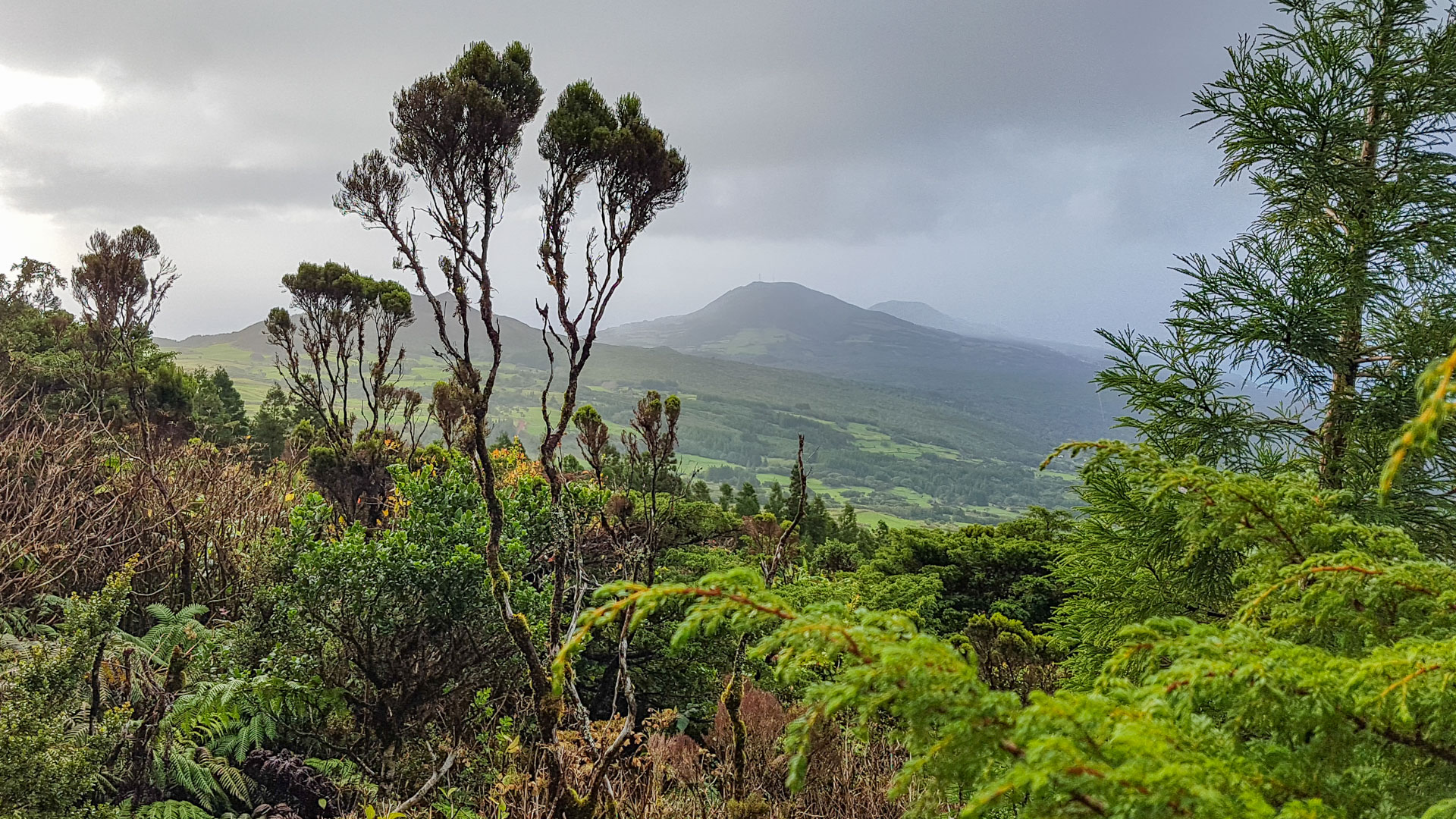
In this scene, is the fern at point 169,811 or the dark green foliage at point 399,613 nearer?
the fern at point 169,811

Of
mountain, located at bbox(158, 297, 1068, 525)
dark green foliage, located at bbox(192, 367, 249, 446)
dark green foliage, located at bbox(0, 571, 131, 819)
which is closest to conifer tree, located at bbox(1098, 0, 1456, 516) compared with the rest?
dark green foliage, located at bbox(0, 571, 131, 819)

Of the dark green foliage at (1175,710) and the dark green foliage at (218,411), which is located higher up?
the dark green foliage at (1175,710)

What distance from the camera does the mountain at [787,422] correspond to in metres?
94.4

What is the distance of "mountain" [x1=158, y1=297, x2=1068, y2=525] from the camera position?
310 ft

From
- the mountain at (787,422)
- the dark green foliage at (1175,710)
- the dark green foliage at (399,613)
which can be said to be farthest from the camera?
the mountain at (787,422)

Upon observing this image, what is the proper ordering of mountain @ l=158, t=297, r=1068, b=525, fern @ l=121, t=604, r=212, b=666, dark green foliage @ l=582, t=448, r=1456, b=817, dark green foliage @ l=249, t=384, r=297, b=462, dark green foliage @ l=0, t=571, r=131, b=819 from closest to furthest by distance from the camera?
dark green foliage @ l=582, t=448, r=1456, b=817 < dark green foliage @ l=0, t=571, r=131, b=819 < fern @ l=121, t=604, r=212, b=666 < dark green foliage @ l=249, t=384, r=297, b=462 < mountain @ l=158, t=297, r=1068, b=525

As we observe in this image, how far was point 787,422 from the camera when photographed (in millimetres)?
146875

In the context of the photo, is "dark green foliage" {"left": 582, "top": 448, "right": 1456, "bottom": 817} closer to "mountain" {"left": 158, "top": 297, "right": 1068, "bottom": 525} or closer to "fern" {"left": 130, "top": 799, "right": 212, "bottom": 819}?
"fern" {"left": 130, "top": 799, "right": 212, "bottom": 819}

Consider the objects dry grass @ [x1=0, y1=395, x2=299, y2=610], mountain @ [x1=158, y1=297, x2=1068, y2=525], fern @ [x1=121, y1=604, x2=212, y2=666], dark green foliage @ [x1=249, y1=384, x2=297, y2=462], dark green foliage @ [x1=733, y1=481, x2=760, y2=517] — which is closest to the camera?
fern @ [x1=121, y1=604, x2=212, y2=666]

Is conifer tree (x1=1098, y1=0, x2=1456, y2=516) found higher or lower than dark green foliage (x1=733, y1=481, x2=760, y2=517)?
higher

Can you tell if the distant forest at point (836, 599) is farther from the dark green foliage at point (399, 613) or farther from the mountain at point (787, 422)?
the mountain at point (787, 422)

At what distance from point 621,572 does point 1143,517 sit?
4.91 metres

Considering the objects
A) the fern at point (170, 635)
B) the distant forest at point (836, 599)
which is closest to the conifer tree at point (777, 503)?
the distant forest at point (836, 599)

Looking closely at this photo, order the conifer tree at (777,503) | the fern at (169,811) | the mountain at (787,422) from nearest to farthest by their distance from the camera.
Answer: the fern at (169,811), the conifer tree at (777,503), the mountain at (787,422)
